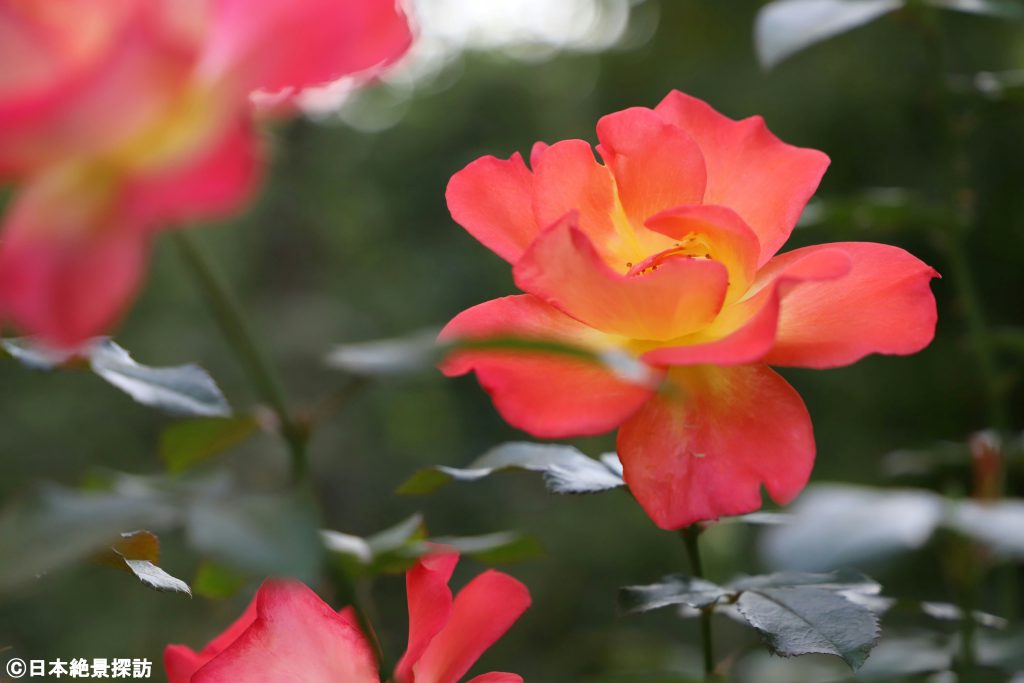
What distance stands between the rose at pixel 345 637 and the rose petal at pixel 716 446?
0.07 metres

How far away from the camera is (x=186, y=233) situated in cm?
22

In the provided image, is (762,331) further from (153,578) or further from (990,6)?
(990,6)

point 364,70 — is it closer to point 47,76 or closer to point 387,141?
point 47,76

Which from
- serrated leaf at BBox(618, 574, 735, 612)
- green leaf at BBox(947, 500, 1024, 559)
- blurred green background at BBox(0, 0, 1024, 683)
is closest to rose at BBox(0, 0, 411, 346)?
serrated leaf at BBox(618, 574, 735, 612)

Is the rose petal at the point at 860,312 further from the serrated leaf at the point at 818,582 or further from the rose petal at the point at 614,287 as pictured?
the serrated leaf at the point at 818,582

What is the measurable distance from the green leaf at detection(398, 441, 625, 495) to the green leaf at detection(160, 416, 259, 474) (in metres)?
0.07

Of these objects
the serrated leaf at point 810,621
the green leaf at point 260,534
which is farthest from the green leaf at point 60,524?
the serrated leaf at point 810,621

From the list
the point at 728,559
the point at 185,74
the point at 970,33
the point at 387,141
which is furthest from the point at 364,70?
the point at 387,141

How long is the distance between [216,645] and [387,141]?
391cm

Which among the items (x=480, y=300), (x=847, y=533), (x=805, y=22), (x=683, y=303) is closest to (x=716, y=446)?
(x=683, y=303)

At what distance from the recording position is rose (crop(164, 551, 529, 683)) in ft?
1.04

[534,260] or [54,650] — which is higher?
[534,260]

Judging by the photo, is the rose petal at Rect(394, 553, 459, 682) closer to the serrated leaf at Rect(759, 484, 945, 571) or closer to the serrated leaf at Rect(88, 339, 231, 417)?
the serrated leaf at Rect(88, 339, 231, 417)

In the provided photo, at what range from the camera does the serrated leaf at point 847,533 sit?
1.73ft
